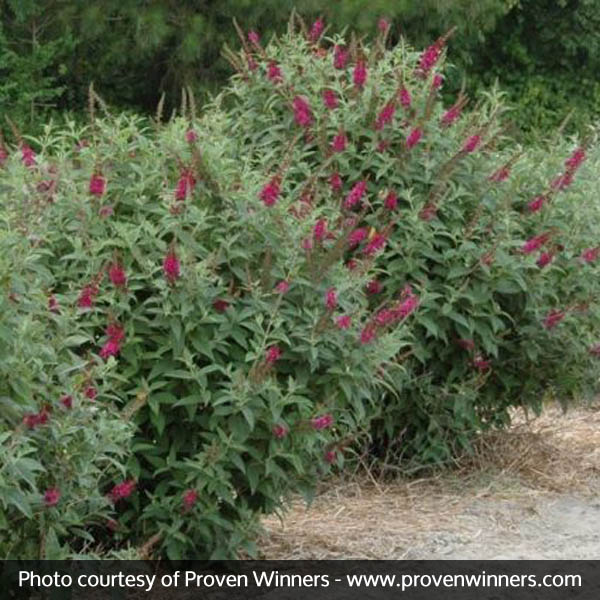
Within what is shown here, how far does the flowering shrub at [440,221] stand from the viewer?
6.38 meters

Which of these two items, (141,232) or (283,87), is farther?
(283,87)

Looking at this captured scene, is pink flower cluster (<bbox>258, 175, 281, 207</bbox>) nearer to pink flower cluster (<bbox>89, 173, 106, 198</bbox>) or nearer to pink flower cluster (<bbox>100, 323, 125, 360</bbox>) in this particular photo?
pink flower cluster (<bbox>89, 173, 106, 198</bbox>)

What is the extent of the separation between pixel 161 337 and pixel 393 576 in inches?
48.6

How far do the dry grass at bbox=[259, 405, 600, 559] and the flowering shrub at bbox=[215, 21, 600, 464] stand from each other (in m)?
0.20

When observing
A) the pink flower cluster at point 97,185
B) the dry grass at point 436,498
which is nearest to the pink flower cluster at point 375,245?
the pink flower cluster at point 97,185

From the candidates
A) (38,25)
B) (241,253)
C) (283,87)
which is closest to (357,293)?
(241,253)

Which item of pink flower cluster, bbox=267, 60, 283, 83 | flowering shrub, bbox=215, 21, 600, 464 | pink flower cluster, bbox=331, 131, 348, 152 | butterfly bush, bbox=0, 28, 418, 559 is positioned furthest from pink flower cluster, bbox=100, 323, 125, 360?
pink flower cluster, bbox=267, 60, 283, 83

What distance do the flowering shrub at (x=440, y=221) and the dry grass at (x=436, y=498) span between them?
196 mm

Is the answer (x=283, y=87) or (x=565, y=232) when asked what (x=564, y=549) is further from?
(x=283, y=87)

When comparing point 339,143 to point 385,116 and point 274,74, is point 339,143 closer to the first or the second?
point 385,116

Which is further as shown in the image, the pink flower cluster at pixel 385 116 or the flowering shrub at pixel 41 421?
the pink flower cluster at pixel 385 116

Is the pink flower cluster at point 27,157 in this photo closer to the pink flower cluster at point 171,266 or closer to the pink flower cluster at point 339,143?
the pink flower cluster at point 171,266

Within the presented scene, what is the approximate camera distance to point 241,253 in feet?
17.0

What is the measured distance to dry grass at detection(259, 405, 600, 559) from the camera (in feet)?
19.3
